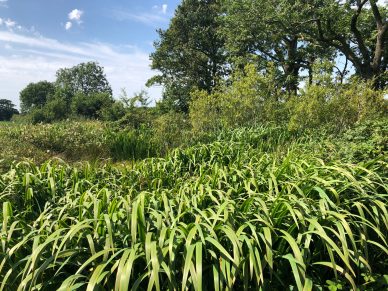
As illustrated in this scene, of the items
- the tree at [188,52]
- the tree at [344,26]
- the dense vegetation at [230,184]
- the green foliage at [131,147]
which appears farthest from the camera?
the tree at [188,52]

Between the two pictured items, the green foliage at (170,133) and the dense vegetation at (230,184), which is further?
the green foliage at (170,133)

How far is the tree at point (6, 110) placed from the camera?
221 feet

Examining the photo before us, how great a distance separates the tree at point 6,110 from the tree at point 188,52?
53.3 meters

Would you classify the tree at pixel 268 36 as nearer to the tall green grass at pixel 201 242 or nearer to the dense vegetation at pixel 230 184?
the dense vegetation at pixel 230 184

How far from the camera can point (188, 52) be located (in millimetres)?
24219

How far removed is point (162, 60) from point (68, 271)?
23.9m

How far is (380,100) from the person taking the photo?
7.19 metres

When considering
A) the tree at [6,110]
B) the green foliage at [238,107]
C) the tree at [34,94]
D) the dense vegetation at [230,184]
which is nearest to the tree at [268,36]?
the dense vegetation at [230,184]

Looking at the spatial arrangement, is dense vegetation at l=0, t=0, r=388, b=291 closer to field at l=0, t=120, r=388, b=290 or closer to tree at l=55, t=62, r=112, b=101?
field at l=0, t=120, r=388, b=290

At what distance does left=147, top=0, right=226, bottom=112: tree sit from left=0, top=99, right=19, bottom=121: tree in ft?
175

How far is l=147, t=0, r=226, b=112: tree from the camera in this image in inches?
944

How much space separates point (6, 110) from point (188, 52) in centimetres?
6106

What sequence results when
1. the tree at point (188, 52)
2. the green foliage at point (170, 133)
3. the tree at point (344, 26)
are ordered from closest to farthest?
the green foliage at point (170, 133) → the tree at point (344, 26) → the tree at point (188, 52)

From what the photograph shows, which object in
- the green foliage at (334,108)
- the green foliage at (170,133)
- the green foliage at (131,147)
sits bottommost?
the green foliage at (131,147)
